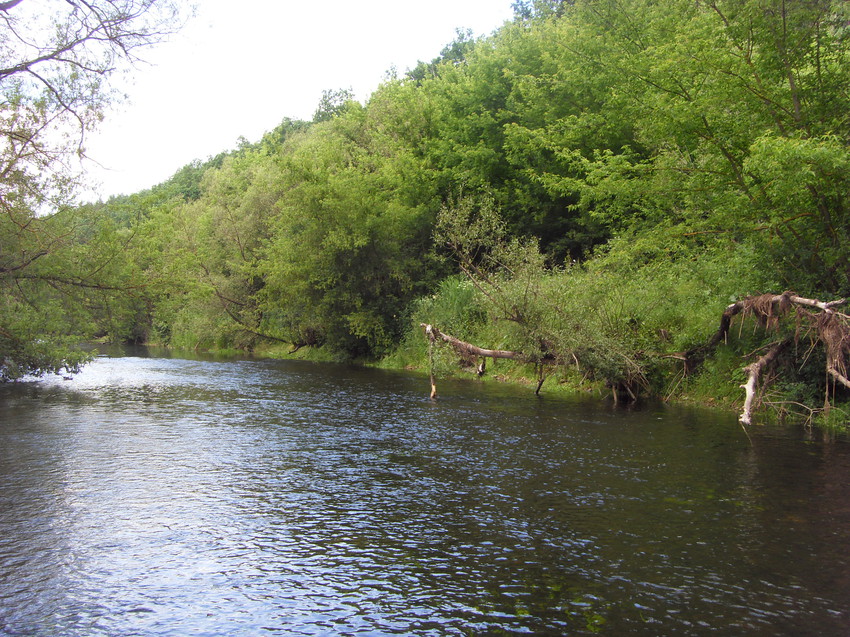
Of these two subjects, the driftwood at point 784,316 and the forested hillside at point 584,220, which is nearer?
the driftwood at point 784,316

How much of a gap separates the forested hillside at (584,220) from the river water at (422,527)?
348cm

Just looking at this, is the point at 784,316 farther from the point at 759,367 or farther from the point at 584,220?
the point at 584,220

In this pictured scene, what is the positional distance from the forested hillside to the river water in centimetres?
348

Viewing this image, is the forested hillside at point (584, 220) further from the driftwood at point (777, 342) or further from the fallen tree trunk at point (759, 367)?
the fallen tree trunk at point (759, 367)

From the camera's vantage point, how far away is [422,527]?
942 cm

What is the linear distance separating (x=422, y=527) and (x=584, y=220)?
82.2ft

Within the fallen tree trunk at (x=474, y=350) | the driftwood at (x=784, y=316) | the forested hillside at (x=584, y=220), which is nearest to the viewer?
the driftwood at (x=784, y=316)

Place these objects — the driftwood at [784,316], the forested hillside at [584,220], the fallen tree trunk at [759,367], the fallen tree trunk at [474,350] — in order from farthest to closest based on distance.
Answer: the fallen tree trunk at [474,350]
the forested hillside at [584,220]
the fallen tree trunk at [759,367]
the driftwood at [784,316]

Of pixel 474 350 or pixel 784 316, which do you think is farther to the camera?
pixel 474 350

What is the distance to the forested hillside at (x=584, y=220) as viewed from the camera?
56.2 ft

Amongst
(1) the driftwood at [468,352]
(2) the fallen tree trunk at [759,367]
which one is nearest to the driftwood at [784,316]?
(2) the fallen tree trunk at [759,367]

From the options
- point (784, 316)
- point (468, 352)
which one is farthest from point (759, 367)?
point (468, 352)

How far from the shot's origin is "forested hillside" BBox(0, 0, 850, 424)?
56.2 ft

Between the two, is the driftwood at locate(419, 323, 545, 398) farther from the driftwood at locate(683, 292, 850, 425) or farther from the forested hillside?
the driftwood at locate(683, 292, 850, 425)
